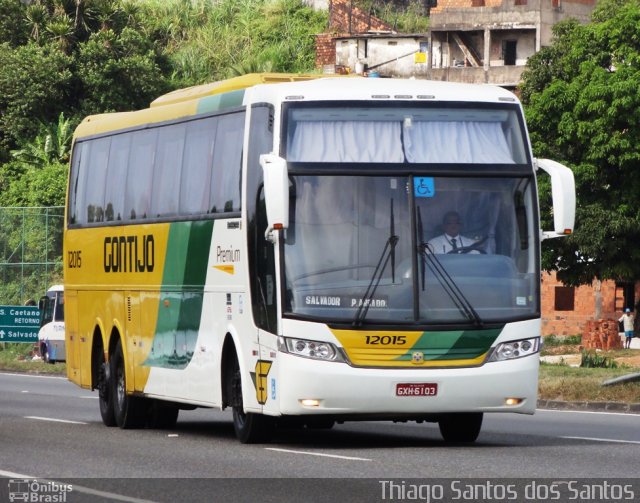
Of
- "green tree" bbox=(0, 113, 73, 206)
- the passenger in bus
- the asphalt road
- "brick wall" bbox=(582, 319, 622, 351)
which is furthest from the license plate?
"green tree" bbox=(0, 113, 73, 206)

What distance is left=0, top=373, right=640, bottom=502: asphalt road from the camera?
1377 cm

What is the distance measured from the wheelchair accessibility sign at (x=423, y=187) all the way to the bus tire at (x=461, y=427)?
2.42 m

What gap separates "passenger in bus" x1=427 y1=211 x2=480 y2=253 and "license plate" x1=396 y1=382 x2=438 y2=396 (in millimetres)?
1282

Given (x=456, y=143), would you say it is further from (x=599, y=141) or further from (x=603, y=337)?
(x=603, y=337)

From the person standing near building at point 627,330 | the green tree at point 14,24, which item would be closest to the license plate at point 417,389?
the person standing near building at point 627,330

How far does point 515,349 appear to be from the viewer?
57.0 feet

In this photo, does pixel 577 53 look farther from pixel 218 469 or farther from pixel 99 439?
pixel 218 469

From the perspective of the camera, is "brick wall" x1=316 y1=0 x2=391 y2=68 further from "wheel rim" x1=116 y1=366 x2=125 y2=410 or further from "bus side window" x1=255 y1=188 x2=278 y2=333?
"bus side window" x1=255 y1=188 x2=278 y2=333

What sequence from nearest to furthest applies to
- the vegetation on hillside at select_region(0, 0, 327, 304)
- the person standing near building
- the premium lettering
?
1. the premium lettering
2. the person standing near building
3. the vegetation on hillside at select_region(0, 0, 327, 304)

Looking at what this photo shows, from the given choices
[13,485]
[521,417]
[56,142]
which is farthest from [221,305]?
[56,142]

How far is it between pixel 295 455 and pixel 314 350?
1.09m

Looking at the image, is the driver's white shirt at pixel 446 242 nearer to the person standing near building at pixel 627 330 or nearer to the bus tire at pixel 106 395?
the bus tire at pixel 106 395

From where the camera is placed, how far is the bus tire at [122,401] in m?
22.0

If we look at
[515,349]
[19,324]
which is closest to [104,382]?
[515,349]
